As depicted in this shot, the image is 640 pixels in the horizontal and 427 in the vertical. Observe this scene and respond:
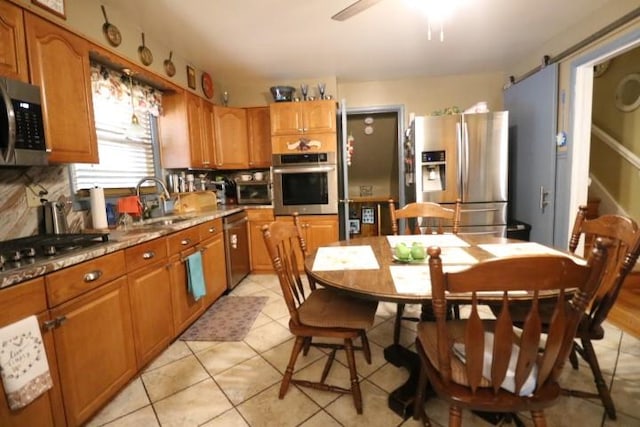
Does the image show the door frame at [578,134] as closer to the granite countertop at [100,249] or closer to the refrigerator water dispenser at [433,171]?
the refrigerator water dispenser at [433,171]

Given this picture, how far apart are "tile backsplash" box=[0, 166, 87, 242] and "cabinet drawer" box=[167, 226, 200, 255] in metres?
0.71

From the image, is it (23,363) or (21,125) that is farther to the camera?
(21,125)

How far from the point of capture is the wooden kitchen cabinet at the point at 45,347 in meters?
1.06

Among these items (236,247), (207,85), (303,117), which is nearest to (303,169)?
(303,117)

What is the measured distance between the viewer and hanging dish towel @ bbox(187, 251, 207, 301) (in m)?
2.24

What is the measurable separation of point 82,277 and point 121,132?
1.66 meters

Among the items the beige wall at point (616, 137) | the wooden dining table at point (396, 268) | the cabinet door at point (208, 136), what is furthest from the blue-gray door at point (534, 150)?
the cabinet door at point (208, 136)

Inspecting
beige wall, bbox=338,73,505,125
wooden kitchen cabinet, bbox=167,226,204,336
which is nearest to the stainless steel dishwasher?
wooden kitchen cabinet, bbox=167,226,204,336

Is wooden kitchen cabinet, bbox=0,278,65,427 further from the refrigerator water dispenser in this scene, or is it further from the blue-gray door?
the blue-gray door

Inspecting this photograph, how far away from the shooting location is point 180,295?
7.16 feet

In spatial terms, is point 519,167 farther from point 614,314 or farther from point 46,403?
point 46,403

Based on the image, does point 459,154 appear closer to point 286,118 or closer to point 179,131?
point 286,118

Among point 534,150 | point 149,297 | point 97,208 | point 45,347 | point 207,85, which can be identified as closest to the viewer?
point 45,347

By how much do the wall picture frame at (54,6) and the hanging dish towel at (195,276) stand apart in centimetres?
165
